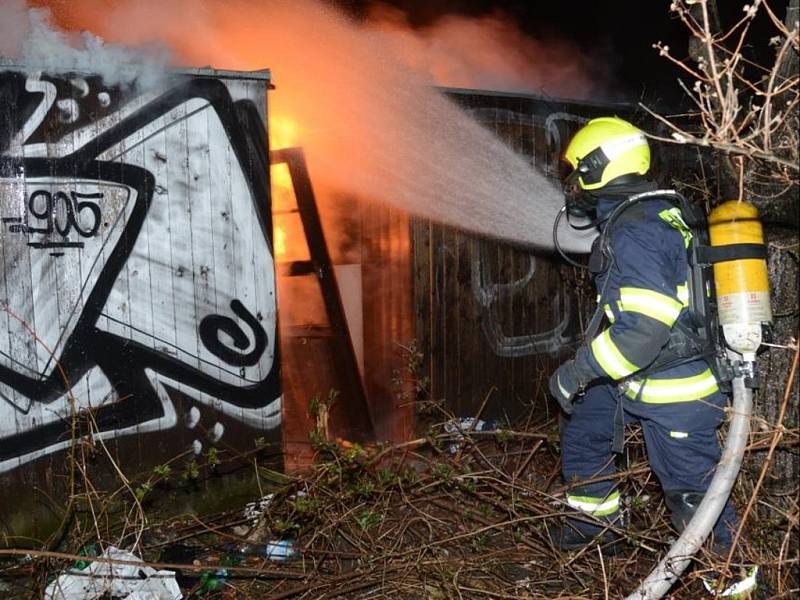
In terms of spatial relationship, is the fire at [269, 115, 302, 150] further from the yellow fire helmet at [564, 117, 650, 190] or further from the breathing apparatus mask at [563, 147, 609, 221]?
the yellow fire helmet at [564, 117, 650, 190]

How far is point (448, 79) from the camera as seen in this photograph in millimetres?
8914

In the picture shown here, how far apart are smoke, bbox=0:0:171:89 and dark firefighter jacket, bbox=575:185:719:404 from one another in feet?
11.5

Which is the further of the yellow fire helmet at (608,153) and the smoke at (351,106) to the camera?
the smoke at (351,106)

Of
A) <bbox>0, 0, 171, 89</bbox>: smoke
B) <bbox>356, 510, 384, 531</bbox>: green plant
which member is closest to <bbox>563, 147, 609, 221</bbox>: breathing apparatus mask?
<bbox>356, 510, 384, 531</bbox>: green plant

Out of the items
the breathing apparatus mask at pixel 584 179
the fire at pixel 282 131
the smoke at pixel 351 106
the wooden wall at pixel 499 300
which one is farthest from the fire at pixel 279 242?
the breathing apparatus mask at pixel 584 179

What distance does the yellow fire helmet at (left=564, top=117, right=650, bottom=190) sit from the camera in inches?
149

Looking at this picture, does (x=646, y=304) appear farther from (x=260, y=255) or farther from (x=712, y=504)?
(x=260, y=255)

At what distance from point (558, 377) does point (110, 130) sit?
3.49 meters

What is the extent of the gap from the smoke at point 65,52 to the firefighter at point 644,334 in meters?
3.15

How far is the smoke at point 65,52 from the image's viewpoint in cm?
480

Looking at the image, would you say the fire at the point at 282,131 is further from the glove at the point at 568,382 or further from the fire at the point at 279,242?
the glove at the point at 568,382

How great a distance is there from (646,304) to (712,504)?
0.96 meters

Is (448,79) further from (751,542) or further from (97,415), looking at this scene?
(751,542)

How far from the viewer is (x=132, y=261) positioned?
5.19 meters
